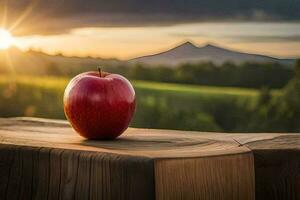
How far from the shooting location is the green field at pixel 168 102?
24.5 feet

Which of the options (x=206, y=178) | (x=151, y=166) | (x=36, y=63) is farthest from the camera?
(x=36, y=63)

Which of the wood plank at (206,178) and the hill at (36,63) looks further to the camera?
the hill at (36,63)

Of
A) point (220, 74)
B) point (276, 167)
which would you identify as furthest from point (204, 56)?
point (276, 167)

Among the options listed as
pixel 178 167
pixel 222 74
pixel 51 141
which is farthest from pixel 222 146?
pixel 222 74

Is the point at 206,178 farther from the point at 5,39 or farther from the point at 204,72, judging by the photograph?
the point at 204,72

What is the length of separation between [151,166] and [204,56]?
5608mm

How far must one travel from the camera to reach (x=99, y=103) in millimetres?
1967

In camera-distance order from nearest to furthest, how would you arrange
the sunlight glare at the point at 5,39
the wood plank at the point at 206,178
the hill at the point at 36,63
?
the wood plank at the point at 206,178 < the sunlight glare at the point at 5,39 < the hill at the point at 36,63

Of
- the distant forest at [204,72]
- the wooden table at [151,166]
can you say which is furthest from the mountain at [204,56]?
the wooden table at [151,166]

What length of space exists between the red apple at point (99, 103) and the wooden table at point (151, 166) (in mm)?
47

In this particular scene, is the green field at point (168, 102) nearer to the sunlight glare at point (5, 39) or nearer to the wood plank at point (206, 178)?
the sunlight glare at point (5, 39)

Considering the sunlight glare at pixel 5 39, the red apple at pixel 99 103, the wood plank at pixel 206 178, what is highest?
the sunlight glare at pixel 5 39

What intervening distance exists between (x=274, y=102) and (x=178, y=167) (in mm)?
6199

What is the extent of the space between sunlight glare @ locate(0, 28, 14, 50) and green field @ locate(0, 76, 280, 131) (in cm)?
76
